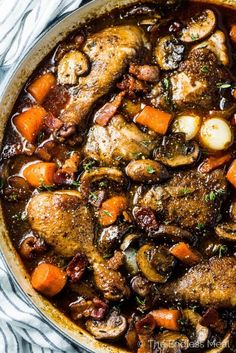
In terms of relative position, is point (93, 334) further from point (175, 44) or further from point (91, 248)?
point (175, 44)

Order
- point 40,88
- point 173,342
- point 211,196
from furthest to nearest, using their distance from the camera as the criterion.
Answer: point 40,88, point 211,196, point 173,342

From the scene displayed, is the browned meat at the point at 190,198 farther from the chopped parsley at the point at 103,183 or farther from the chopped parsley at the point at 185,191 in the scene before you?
the chopped parsley at the point at 103,183

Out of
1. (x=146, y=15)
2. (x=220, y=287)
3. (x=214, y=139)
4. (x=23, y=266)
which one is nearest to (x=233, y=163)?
(x=214, y=139)

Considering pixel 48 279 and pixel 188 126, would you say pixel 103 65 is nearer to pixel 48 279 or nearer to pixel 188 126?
pixel 188 126

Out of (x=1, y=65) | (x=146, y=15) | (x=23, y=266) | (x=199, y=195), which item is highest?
(x=1, y=65)

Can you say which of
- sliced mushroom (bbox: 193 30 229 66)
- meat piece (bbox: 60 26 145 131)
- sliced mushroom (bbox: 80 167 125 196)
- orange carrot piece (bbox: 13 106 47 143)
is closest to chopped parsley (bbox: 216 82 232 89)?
sliced mushroom (bbox: 193 30 229 66)

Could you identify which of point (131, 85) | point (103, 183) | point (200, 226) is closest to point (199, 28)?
point (131, 85)
